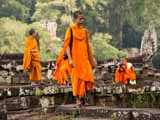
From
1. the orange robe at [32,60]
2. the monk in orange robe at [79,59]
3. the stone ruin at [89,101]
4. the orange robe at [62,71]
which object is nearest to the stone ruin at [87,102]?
the stone ruin at [89,101]

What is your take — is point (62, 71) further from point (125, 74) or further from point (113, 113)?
point (113, 113)

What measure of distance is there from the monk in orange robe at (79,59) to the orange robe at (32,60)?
4888 millimetres

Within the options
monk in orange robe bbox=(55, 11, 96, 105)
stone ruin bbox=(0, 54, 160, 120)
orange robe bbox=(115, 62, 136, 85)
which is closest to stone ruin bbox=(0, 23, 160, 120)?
stone ruin bbox=(0, 54, 160, 120)

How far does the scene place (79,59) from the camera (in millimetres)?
7680

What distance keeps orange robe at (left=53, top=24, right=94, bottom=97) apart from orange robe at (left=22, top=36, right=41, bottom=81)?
193 inches

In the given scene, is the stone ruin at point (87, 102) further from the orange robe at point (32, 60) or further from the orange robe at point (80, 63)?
the orange robe at point (32, 60)

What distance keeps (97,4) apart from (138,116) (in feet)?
120

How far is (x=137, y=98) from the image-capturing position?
7.72 m

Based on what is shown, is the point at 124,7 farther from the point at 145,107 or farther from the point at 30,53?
the point at 145,107

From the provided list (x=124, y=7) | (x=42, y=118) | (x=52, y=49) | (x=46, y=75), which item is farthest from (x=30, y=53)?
(x=124, y=7)

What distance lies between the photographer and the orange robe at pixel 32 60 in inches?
495

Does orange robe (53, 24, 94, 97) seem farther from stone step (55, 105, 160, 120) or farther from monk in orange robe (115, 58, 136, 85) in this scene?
monk in orange robe (115, 58, 136, 85)

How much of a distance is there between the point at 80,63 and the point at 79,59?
7 centimetres

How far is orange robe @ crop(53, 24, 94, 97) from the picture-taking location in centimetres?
752
